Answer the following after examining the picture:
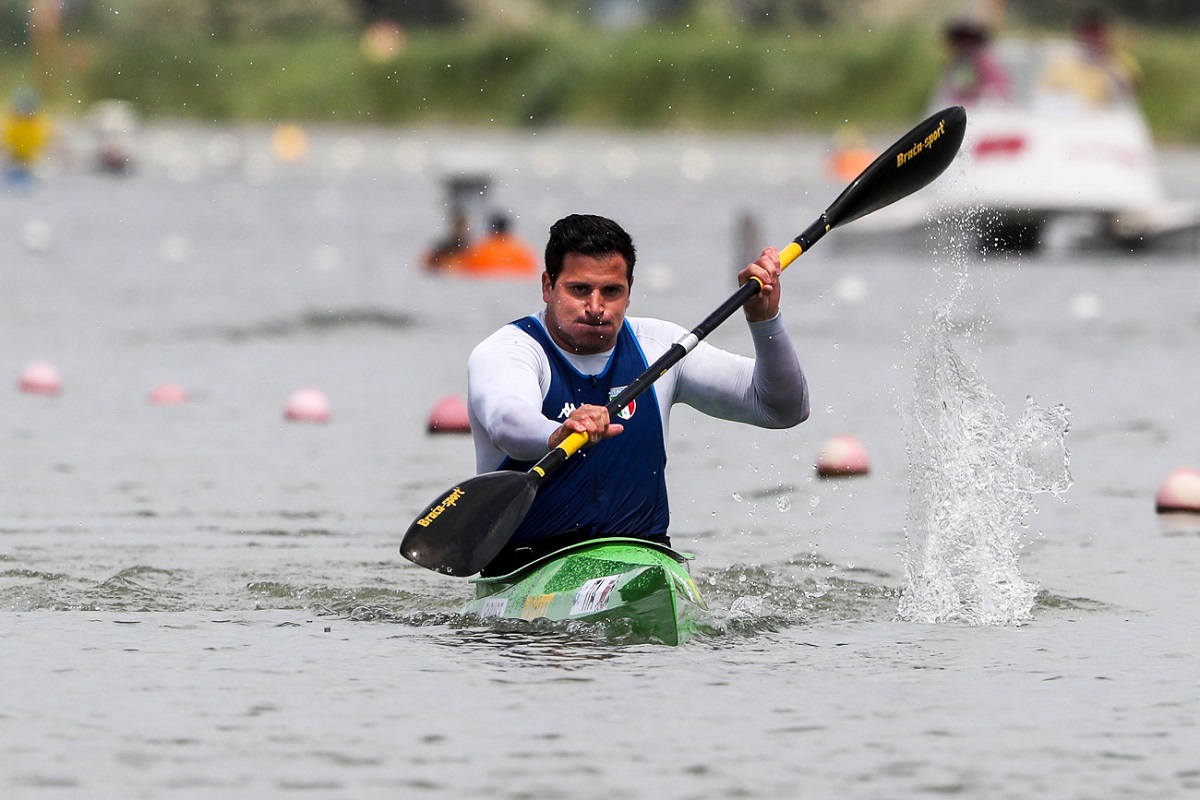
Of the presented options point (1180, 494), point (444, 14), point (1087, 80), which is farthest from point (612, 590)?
point (444, 14)

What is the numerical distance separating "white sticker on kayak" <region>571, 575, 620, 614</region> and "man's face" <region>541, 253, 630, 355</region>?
28.9 inches

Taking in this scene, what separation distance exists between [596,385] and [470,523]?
596 mm

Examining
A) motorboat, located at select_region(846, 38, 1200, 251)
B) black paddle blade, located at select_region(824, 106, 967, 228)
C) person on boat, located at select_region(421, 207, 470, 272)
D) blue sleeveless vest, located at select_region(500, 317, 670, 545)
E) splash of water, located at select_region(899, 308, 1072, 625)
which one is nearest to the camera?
blue sleeveless vest, located at select_region(500, 317, 670, 545)

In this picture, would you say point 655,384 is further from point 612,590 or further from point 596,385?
point 612,590

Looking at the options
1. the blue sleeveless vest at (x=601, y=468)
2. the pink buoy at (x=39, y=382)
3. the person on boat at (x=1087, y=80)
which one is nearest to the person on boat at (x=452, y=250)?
the person on boat at (x=1087, y=80)

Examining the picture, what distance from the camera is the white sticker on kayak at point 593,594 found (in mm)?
6543

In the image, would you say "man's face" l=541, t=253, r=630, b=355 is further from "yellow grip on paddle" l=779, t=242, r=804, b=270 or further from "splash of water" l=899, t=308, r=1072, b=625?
"splash of water" l=899, t=308, r=1072, b=625

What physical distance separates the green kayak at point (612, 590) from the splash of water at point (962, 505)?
1.04 metres

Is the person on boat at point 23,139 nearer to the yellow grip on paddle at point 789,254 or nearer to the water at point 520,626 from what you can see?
the water at point 520,626

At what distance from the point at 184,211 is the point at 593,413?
910 inches

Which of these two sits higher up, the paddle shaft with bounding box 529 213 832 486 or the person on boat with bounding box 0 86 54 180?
the person on boat with bounding box 0 86 54 180

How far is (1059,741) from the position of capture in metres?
5.57

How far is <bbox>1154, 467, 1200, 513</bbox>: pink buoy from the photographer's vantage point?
9477 millimetres

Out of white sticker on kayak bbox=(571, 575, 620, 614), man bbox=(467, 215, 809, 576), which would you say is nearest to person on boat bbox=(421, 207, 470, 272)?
man bbox=(467, 215, 809, 576)
